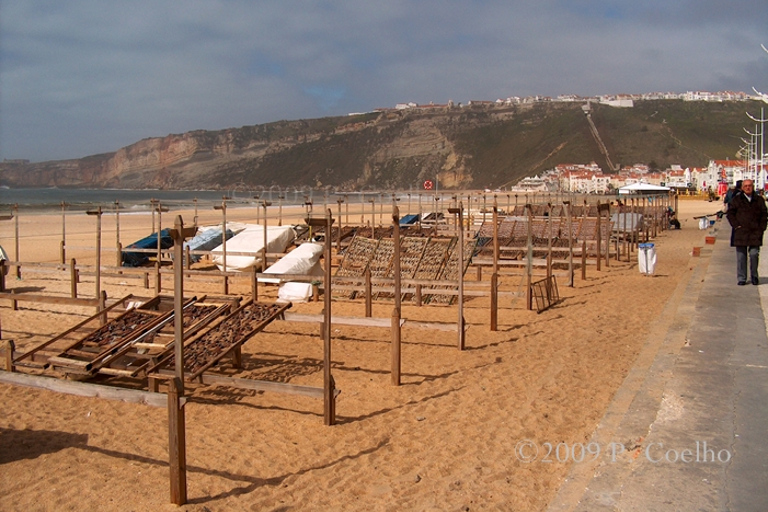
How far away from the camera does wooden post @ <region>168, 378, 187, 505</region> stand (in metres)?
3.90

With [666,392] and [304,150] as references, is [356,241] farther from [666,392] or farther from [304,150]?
[304,150]

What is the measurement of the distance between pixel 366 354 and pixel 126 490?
4000 mm

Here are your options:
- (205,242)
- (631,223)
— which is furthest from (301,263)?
(631,223)

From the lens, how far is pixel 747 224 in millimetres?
9891

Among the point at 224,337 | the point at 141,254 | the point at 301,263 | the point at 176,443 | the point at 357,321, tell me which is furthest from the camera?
the point at 141,254

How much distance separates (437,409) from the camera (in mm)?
5805

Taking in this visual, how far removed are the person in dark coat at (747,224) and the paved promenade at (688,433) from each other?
2.86 m

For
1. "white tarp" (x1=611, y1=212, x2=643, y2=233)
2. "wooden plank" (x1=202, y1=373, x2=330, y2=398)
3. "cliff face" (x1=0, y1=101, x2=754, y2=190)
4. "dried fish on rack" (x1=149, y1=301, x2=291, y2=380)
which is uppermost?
"cliff face" (x1=0, y1=101, x2=754, y2=190)

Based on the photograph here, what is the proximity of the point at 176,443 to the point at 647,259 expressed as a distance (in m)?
12.8

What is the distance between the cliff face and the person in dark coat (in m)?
96.4

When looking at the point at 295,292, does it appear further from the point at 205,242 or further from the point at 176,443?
the point at 176,443

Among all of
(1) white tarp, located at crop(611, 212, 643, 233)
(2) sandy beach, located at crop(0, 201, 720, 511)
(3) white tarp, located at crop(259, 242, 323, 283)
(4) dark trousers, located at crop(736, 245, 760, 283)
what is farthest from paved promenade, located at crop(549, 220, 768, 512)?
(1) white tarp, located at crop(611, 212, 643, 233)

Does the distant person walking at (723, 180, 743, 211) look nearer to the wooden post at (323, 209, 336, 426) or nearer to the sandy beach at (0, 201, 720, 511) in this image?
the sandy beach at (0, 201, 720, 511)

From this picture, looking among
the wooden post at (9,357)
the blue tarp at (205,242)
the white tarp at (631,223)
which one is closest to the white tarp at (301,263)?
the blue tarp at (205,242)
